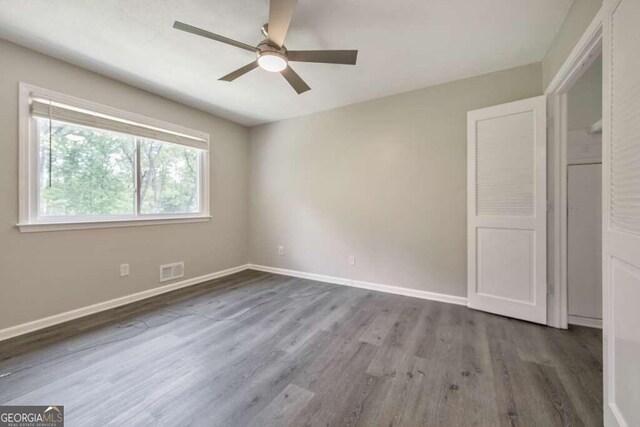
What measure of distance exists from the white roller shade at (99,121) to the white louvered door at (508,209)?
3604 mm

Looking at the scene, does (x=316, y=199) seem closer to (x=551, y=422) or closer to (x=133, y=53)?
(x=133, y=53)

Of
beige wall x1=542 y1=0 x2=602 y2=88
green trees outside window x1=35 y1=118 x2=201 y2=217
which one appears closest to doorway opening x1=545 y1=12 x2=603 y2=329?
beige wall x1=542 y1=0 x2=602 y2=88

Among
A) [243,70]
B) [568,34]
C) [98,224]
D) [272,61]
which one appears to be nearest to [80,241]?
[98,224]

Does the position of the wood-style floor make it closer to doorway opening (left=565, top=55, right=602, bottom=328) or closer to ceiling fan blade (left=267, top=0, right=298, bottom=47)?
doorway opening (left=565, top=55, right=602, bottom=328)

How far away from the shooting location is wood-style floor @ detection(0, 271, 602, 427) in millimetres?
1340

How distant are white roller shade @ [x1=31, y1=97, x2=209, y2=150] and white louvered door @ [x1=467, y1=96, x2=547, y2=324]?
360 centimetres

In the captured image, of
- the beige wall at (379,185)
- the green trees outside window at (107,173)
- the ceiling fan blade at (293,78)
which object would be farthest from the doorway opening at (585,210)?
the green trees outside window at (107,173)

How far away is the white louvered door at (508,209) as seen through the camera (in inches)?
89.1

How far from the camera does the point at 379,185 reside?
128 inches

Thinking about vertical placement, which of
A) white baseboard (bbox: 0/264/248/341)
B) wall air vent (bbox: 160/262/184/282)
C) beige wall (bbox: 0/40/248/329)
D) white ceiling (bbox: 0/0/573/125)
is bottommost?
white baseboard (bbox: 0/264/248/341)

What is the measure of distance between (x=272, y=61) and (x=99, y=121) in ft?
6.94

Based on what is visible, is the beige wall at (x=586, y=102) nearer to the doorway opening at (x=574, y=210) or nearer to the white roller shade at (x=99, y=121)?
the doorway opening at (x=574, y=210)

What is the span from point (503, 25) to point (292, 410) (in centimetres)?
306

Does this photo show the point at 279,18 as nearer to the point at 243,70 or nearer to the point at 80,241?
the point at 243,70
